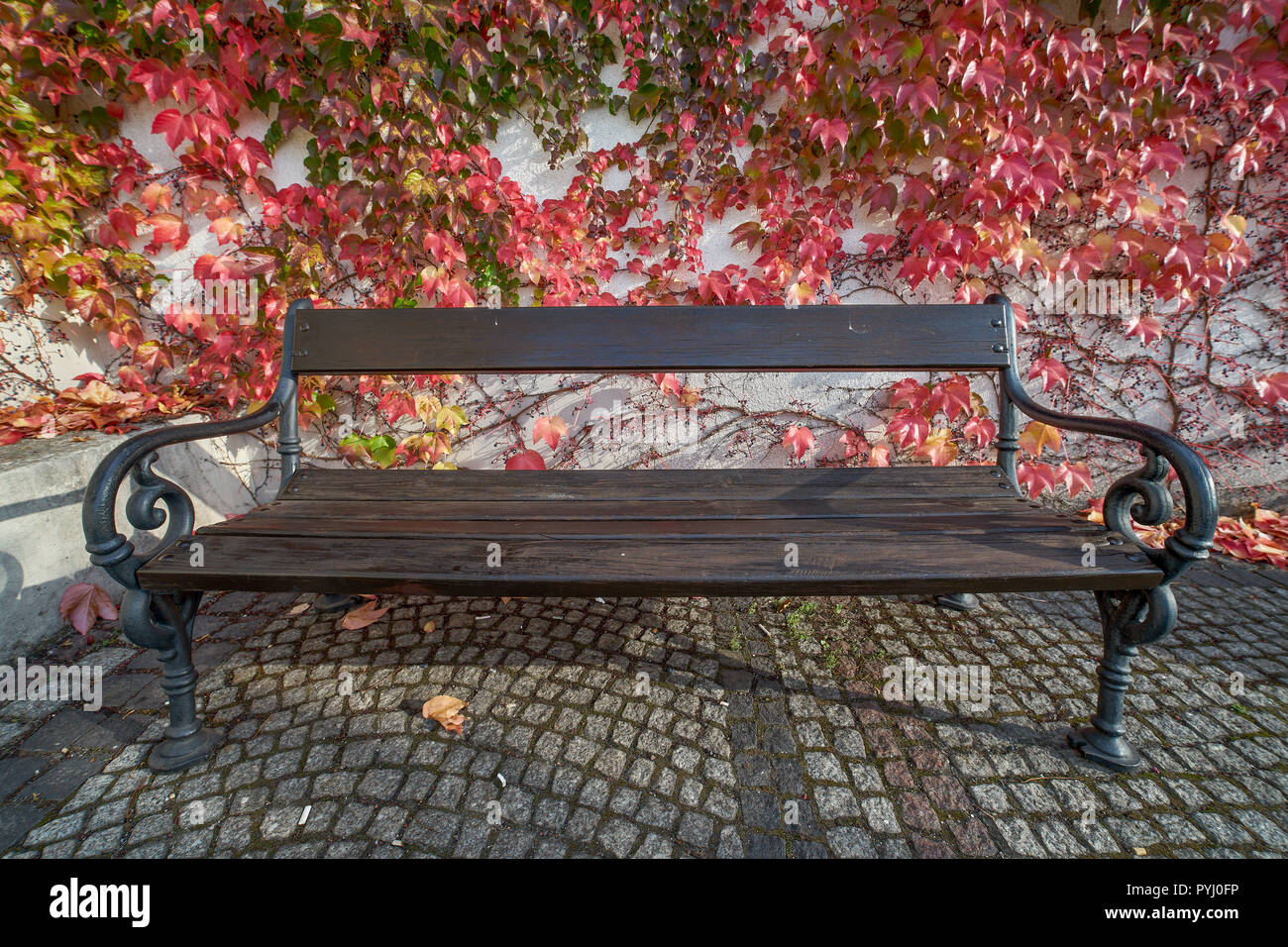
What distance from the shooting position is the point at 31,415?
257cm

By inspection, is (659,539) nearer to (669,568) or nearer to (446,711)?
(669,568)

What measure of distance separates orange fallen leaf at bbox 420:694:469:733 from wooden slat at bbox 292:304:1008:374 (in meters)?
1.15

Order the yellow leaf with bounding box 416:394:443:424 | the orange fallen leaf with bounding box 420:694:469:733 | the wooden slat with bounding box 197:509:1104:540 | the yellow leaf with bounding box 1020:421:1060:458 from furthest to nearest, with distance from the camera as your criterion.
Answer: the yellow leaf with bounding box 416:394:443:424
the yellow leaf with bounding box 1020:421:1060:458
the orange fallen leaf with bounding box 420:694:469:733
the wooden slat with bounding box 197:509:1104:540

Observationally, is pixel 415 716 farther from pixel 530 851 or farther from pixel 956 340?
pixel 956 340

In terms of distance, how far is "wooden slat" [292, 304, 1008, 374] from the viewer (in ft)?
6.89

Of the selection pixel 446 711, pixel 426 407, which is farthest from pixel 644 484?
pixel 426 407

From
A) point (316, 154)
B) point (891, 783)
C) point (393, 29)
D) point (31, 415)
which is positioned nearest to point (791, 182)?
point (393, 29)

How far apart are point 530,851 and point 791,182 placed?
3020 mm

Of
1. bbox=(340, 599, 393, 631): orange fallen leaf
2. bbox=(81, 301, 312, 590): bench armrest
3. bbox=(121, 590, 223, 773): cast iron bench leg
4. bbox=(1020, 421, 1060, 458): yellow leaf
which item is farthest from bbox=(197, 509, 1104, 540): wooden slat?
bbox=(1020, 421, 1060, 458): yellow leaf

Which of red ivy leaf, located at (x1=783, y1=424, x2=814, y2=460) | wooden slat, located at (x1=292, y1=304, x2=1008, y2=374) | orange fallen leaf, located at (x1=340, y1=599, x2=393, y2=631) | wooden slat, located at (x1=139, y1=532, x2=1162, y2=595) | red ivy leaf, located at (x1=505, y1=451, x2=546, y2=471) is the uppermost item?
wooden slat, located at (x1=292, y1=304, x2=1008, y2=374)

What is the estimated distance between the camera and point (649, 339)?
2133mm

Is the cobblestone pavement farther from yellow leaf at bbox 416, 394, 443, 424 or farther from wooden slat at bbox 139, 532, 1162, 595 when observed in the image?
yellow leaf at bbox 416, 394, 443, 424

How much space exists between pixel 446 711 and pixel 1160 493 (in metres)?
2.10

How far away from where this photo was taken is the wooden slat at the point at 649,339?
2102mm
